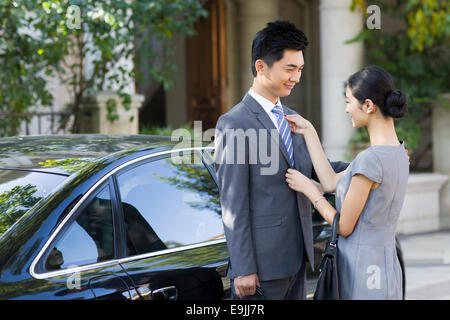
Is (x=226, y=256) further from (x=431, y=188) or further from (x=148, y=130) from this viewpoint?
(x=431, y=188)

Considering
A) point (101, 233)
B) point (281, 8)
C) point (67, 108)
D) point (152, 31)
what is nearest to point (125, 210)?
point (101, 233)

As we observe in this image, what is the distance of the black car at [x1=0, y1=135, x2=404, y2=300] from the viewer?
9.21ft

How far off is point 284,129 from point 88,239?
3.16ft

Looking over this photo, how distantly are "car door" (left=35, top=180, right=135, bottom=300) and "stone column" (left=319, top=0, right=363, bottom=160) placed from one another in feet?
22.3

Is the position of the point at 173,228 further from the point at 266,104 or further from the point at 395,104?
the point at 395,104

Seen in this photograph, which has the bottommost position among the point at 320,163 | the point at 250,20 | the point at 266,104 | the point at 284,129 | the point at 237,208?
the point at 237,208

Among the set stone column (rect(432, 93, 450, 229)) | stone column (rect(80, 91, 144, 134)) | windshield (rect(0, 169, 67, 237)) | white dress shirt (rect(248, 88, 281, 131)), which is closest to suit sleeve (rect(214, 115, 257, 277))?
white dress shirt (rect(248, 88, 281, 131))

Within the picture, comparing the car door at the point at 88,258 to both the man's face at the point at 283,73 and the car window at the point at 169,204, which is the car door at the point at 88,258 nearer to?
the car window at the point at 169,204

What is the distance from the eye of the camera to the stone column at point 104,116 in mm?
8578

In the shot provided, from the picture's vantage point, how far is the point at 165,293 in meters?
3.04

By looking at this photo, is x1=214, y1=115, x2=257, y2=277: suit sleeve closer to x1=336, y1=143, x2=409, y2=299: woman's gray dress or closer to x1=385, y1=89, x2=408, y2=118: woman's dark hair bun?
x1=336, y1=143, x2=409, y2=299: woman's gray dress

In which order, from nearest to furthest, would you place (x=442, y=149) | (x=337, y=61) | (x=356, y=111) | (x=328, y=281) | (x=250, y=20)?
(x=328, y=281)
(x=356, y=111)
(x=337, y=61)
(x=442, y=149)
(x=250, y=20)

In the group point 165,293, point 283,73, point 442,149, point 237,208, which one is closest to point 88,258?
point 165,293

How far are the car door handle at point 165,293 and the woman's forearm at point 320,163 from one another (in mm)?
801
